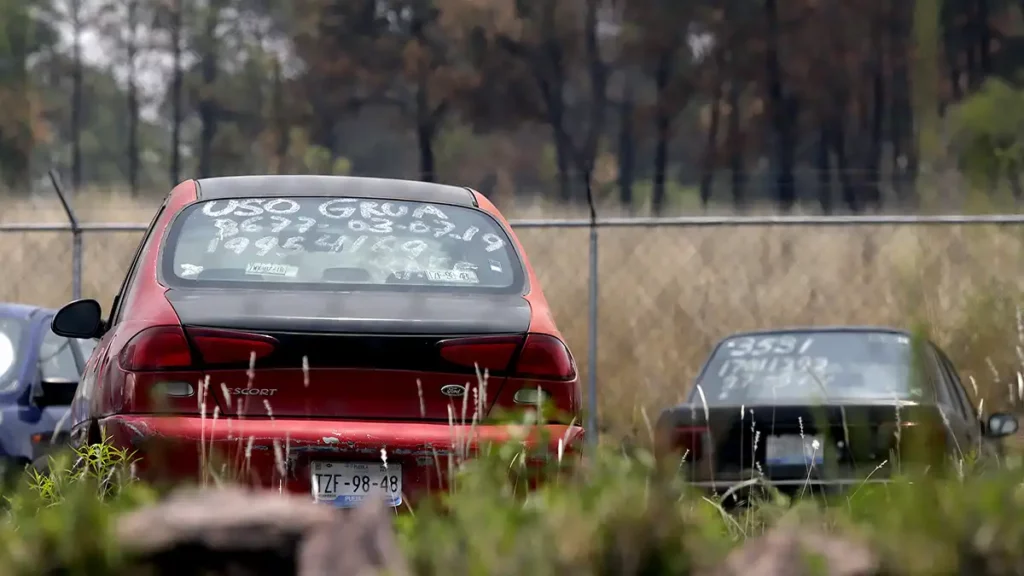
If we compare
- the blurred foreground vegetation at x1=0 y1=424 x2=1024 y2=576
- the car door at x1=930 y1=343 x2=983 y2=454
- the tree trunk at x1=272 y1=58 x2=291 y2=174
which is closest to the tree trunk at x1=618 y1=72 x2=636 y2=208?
the tree trunk at x1=272 y1=58 x2=291 y2=174

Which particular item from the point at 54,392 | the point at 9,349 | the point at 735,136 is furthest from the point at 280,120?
the point at 54,392

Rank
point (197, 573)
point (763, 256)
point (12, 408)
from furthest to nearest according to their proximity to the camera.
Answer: point (763, 256) → point (12, 408) → point (197, 573)

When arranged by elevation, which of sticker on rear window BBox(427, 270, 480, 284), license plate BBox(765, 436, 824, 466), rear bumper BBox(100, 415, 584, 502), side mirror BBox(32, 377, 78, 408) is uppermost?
sticker on rear window BBox(427, 270, 480, 284)

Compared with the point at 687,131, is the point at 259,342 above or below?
below

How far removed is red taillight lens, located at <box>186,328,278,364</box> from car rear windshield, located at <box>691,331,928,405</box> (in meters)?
4.01

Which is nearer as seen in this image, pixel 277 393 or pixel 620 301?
pixel 277 393

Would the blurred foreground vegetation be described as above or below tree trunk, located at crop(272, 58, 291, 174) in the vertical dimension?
below

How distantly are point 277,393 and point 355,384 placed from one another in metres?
0.25

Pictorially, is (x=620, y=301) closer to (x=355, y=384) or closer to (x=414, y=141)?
(x=355, y=384)

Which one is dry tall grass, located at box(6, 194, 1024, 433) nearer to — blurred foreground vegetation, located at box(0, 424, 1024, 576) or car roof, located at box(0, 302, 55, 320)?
car roof, located at box(0, 302, 55, 320)

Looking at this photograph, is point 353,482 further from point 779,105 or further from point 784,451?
point 779,105

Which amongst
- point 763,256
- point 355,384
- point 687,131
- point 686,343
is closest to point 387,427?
point 355,384

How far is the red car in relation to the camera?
18.1 ft

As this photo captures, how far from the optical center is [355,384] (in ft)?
18.7
